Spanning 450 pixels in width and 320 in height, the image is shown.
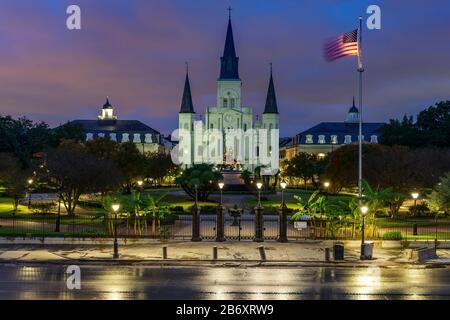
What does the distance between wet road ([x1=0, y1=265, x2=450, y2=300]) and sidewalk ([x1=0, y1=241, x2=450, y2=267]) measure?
131 centimetres

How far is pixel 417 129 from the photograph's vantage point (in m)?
88.3

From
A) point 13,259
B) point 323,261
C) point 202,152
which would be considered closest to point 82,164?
point 13,259

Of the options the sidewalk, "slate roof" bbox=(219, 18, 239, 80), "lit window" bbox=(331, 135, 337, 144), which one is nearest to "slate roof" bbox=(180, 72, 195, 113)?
"slate roof" bbox=(219, 18, 239, 80)

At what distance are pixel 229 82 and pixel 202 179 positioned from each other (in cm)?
10394

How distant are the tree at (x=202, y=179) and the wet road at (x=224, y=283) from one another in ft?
114

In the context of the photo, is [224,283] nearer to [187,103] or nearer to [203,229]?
[203,229]

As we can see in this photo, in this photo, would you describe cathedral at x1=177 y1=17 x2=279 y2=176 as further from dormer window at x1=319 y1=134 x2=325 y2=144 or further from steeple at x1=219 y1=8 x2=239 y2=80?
dormer window at x1=319 y1=134 x2=325 y2=144

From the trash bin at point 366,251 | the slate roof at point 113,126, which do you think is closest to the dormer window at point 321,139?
the slate roof at point 113,126

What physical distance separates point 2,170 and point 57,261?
36661 mm

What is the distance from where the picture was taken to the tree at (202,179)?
59.9 meters

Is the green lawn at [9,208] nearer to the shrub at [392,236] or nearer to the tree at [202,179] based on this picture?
the tree at [202,179]

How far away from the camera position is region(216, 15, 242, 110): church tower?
16100 centimetres
